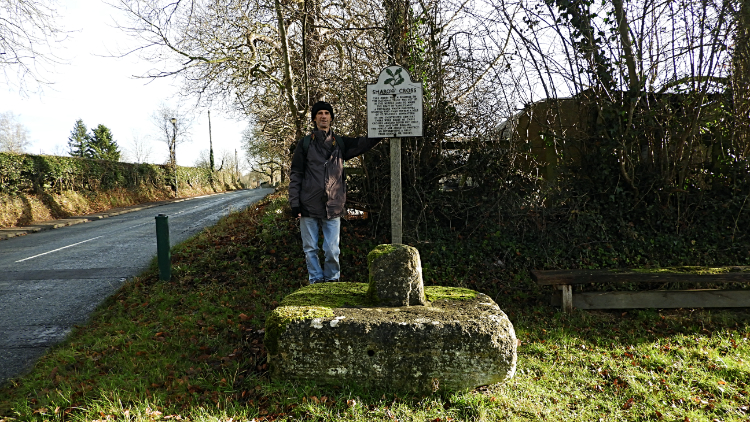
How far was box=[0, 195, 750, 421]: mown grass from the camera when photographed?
2914mm

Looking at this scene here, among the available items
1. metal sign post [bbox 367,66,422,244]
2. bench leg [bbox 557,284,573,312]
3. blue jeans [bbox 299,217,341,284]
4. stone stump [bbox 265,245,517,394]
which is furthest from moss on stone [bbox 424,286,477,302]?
metal sign post [bbox 367,66,422,244]

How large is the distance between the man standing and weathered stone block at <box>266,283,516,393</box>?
64.0 inches

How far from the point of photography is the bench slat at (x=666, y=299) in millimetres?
4812

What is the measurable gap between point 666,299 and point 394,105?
153 inches

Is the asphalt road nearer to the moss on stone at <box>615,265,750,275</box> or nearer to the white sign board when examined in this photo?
the white sign board

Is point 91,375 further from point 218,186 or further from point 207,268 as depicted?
point 218,186

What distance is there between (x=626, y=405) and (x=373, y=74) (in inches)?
206

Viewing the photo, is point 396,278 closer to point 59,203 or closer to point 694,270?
point 694,270

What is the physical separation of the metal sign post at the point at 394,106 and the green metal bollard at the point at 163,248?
10.5 ft

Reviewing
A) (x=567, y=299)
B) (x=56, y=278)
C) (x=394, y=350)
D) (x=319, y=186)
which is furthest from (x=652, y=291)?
(x=56, y=278)

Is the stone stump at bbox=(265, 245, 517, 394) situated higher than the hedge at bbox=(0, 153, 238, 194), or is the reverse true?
the hedge at bbox=(0, 153, 238, 194)

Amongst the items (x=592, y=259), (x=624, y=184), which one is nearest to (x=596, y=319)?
(x=592, y=259)

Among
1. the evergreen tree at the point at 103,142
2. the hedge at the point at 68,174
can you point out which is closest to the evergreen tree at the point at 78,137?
the evergreen tree at the point at 103,142

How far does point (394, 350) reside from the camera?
303 cm
